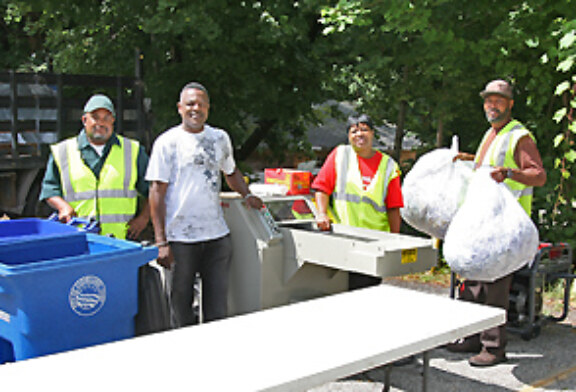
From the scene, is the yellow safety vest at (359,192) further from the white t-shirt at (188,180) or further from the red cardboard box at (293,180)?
the white t-shirt at (188,180)

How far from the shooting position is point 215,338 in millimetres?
2855

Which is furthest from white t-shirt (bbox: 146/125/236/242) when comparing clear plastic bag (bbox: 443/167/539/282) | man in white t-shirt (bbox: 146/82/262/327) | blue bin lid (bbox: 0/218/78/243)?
clear plastic bag (bbox: 443/167/539/282)

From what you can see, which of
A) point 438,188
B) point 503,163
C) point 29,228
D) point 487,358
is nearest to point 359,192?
point 438,188

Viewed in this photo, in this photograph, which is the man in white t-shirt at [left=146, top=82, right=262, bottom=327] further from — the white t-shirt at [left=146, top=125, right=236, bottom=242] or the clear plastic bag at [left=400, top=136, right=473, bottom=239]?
the clear plastic bag at [left=400, top=136, right=473, bottom=239]

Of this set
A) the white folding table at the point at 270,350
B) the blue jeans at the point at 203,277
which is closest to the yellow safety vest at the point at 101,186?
the blue jeans at the point at 203,277

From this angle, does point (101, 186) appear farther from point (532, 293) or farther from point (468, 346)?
point (532, 293)

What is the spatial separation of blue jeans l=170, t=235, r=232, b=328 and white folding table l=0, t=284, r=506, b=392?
43.1 inches

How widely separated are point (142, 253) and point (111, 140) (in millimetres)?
1179

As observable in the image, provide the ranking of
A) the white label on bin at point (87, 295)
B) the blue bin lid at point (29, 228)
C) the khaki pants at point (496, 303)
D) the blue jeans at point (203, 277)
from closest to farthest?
the white label on bin at point (87, 295)
the blue bin lid at point (29, 228)
the blue jeans at point (203, 277)
the khaki pants at point (496, 303)

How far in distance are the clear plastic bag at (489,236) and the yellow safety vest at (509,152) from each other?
54 cm

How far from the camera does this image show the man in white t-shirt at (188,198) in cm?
414

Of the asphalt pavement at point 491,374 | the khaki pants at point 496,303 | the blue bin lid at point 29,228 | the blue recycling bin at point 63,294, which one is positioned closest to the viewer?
the blue recycling bin at point 63,294

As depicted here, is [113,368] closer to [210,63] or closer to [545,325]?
[545,325]

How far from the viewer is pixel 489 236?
432 centimetres
